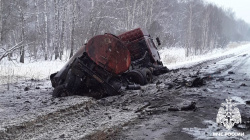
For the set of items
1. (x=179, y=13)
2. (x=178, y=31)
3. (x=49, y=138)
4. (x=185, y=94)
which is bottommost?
(x=49, y=138)

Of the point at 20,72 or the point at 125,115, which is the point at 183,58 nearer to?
the point at 20,72

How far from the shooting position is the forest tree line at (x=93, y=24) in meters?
20.2

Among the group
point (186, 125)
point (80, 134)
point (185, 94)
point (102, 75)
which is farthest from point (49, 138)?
point (185, 94)

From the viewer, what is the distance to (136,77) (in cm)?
716

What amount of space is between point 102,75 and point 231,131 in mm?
3357

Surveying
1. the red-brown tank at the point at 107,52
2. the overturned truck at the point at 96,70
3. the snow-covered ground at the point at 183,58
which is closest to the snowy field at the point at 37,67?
the snow-covered ground at the point at 183,58

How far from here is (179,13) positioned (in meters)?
47.0

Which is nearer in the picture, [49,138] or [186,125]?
[49,138]

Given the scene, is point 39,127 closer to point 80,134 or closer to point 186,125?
point 80,134

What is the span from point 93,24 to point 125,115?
18.9m

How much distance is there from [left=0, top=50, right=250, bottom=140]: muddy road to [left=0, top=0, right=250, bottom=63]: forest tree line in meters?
3.22

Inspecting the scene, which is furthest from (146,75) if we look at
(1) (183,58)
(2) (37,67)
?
(1) (183,58)

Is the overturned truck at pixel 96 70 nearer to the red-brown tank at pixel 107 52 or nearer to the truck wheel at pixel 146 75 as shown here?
the red-brown tank at pixel 107 52

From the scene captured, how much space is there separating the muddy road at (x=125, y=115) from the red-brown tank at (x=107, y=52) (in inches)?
30.7
